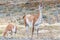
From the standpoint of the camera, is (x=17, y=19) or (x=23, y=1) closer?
(x=17, y=19)

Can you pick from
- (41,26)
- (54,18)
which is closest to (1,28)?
(41,26)

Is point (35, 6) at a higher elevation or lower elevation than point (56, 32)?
higher

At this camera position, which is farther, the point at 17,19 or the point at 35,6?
the point at 35,6

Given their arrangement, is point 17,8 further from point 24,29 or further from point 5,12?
point 24,29

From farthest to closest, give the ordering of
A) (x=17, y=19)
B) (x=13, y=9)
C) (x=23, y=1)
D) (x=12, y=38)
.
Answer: (x=23, y=1) < (x=13, y=9) < (x=17, y=19) < (x=12, y=38)

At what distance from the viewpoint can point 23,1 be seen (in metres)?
7.21

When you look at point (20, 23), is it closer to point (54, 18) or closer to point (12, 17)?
point (12, 17)

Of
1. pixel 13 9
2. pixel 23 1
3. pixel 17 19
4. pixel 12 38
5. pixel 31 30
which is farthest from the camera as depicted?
pixel 23 1

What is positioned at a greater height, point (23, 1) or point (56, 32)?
point (23, 1)

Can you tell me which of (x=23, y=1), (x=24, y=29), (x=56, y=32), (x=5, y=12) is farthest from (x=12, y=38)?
(x=23, y=1)

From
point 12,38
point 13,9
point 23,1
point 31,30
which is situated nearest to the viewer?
point 12,38

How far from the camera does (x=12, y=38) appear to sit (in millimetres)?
5355

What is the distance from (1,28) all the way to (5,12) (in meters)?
0.81

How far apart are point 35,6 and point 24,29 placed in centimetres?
119
